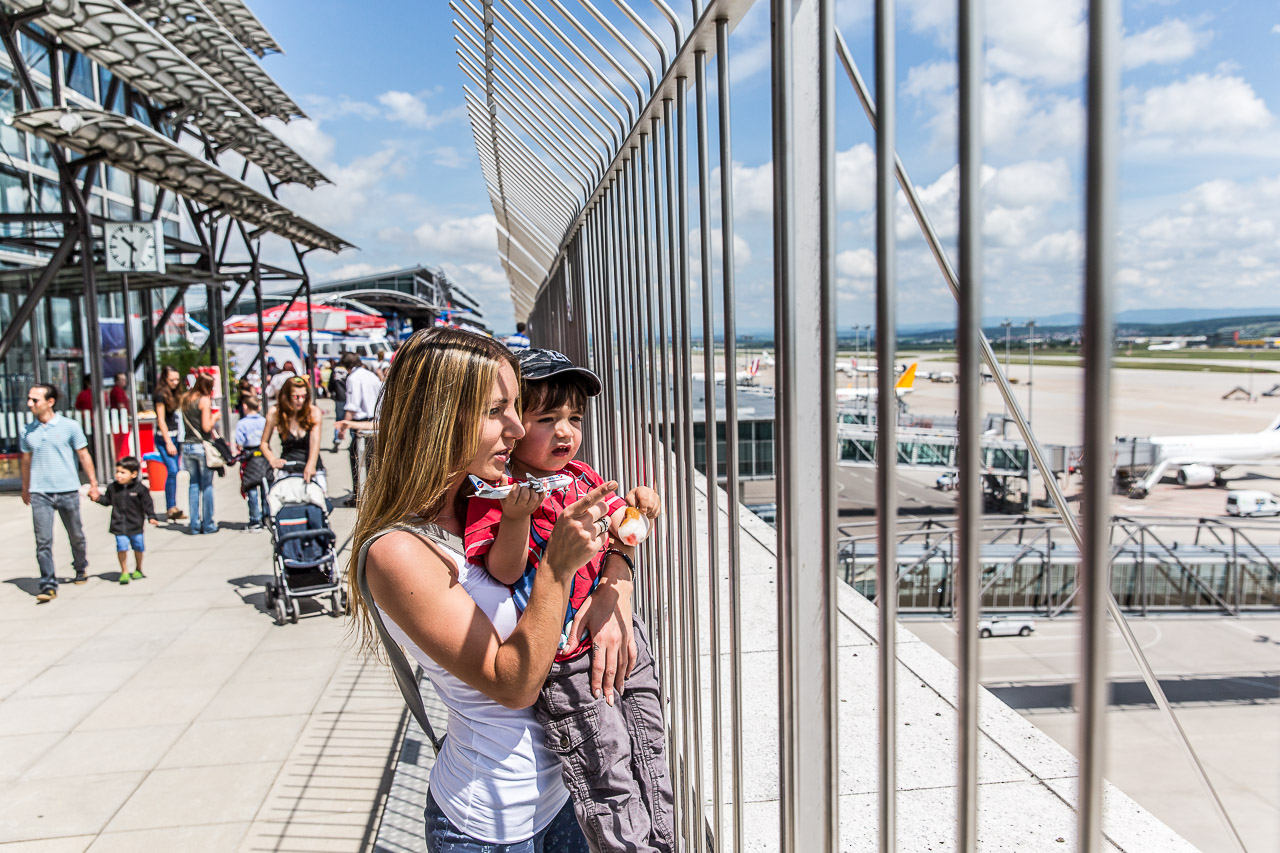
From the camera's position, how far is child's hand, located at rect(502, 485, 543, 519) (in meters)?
1.54

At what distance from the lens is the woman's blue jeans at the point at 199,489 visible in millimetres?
10383

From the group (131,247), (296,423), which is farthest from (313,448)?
(131,247)

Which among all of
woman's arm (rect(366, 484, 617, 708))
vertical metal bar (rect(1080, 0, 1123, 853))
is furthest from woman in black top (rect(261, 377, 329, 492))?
vertical metal bar (rect(1080, 0, 1123, 853))

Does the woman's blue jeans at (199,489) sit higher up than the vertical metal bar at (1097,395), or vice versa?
the vertical metal bar at (1097,395)

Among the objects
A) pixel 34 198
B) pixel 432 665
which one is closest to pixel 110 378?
pixel 34 198

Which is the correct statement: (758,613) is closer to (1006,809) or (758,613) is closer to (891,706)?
(1006,809)

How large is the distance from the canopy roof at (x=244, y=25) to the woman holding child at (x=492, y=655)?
75.9 feet

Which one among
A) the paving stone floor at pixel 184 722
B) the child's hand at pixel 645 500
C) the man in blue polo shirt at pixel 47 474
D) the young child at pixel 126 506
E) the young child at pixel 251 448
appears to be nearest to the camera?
the child's hand at pixel 645 500

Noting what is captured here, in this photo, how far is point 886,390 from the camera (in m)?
0.89

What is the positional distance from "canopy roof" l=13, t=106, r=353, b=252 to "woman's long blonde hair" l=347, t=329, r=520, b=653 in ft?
36.8

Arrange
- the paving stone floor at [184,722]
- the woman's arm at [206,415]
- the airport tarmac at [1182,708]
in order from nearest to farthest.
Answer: the paving stone floor at [184,722]
the woman's arm at [206,415]
the airport tarmac at [1182,708]

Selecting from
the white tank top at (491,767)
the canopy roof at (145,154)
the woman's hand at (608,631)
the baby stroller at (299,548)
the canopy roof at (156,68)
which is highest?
the canopy roof at (156,68)

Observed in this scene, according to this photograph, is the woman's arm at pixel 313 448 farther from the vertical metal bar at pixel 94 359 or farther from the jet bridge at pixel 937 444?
the vertical metal bar at pixel 94 359

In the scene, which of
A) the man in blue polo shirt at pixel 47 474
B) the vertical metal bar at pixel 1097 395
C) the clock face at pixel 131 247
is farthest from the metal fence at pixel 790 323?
the clock face at pixel 131 247
